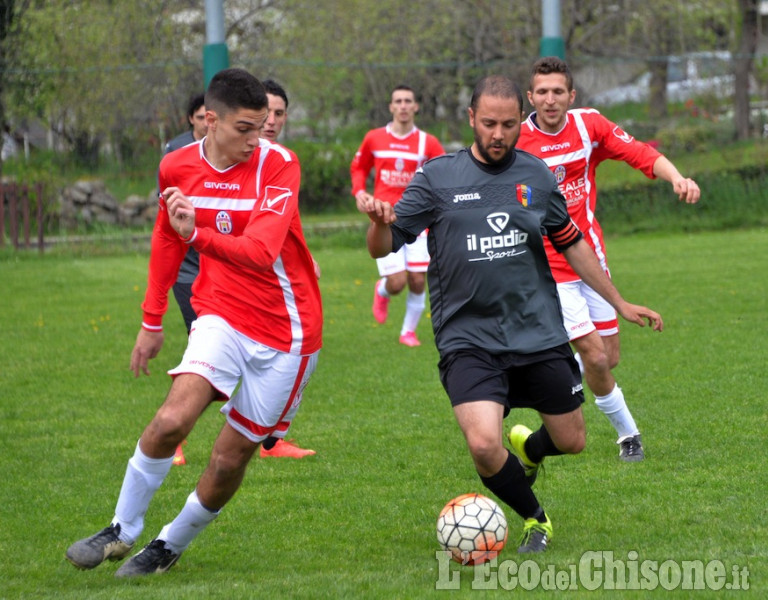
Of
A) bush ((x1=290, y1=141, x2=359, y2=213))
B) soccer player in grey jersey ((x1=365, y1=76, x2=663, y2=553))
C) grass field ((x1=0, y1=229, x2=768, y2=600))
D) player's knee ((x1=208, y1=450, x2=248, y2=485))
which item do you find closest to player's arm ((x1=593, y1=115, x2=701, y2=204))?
grass field ((x1=0, y1=229, x2=768, y2=600))

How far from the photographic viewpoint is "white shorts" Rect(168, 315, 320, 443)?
4.85 m

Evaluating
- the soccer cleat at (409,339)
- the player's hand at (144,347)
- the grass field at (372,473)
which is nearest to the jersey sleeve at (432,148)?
the grass field at (372,473)

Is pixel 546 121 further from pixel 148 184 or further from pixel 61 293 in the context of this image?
pixel 148 184

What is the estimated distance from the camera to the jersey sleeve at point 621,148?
6.83 m

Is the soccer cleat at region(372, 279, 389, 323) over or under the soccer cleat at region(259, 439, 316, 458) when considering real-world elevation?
under

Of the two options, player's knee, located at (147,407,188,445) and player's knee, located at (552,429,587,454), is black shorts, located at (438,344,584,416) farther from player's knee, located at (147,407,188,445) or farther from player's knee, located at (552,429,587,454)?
player's knee, located at (147,407,188,445)

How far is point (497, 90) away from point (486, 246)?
0.67 m

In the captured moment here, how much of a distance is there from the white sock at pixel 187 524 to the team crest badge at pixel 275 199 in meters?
1.25

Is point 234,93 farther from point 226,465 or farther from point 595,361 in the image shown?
point 595,361

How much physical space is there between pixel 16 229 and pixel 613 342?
14.2m

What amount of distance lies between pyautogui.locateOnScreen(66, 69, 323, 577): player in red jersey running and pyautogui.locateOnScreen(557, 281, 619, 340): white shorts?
1857mm

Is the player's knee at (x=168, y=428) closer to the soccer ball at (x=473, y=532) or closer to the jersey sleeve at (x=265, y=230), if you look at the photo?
the jersey sleeve at (x=265, y=230)

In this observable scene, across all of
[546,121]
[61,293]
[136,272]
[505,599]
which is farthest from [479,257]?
[136,272]

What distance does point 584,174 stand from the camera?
696cm
